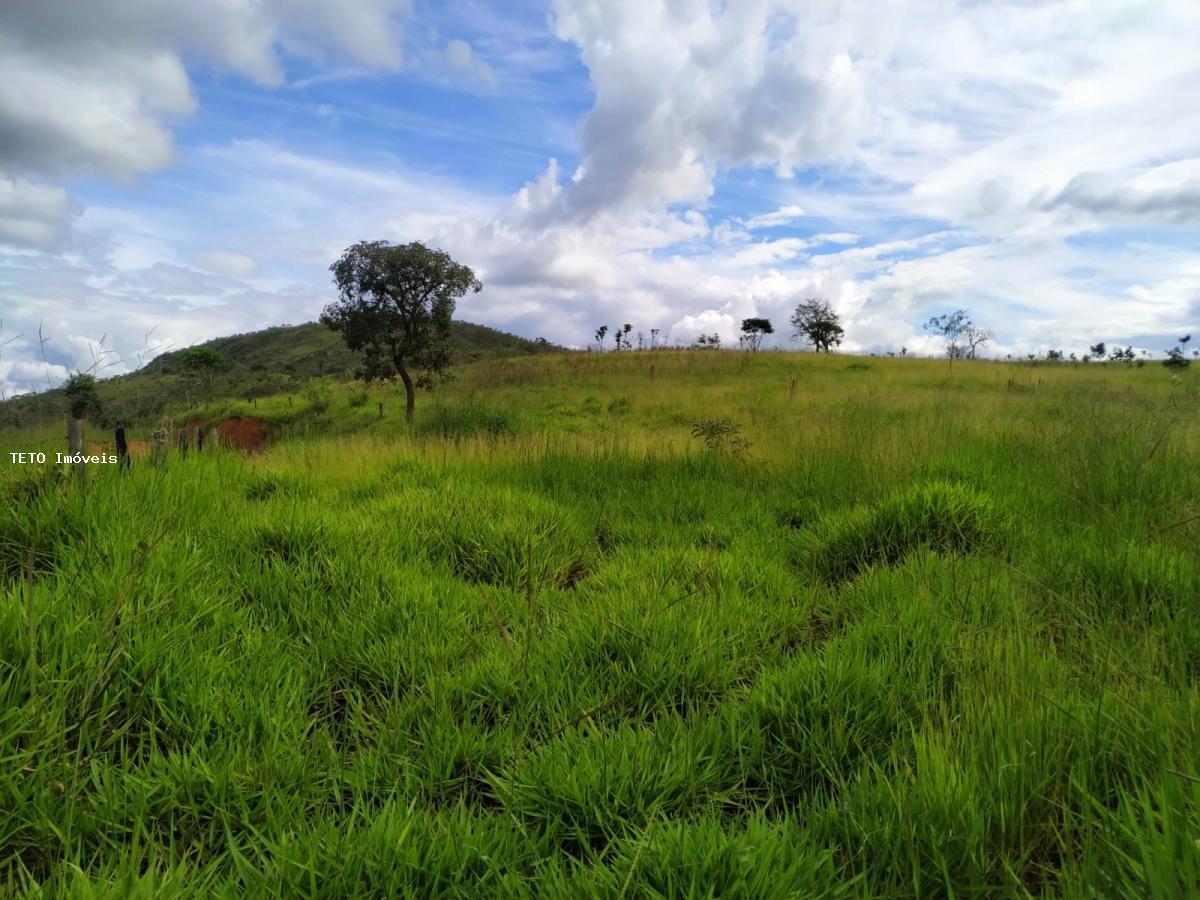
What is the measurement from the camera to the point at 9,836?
5.12 feet

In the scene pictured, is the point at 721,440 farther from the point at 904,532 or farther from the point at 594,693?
the point at 594,693

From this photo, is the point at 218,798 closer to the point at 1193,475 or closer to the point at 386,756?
the point at 386,756

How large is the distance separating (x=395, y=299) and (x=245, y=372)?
3814 centimetres

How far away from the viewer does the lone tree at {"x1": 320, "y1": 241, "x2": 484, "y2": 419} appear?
72.3 ft

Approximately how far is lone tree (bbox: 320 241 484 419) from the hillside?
2.29 m

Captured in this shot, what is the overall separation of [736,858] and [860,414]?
27.6 ft

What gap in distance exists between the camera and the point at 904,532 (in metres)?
3.93

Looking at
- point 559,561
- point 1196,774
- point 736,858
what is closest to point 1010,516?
point 1196,774

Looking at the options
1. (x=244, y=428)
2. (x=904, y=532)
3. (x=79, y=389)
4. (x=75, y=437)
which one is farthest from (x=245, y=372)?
(x=904, y=532)

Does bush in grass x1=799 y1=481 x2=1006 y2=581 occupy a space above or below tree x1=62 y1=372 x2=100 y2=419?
below

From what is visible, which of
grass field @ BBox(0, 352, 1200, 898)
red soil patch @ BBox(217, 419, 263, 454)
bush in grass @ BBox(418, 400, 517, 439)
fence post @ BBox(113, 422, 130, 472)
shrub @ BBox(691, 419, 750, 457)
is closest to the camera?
grass field @ BBox(0, 352, 1200, 898)

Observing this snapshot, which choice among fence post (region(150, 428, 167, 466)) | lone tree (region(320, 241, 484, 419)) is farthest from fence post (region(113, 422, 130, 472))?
lone tree (region(320, 241, 484, 419))

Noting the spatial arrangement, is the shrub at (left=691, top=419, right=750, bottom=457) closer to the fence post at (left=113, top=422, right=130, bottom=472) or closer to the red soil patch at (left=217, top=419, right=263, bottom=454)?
the fence post at (left=113, top=422, right=130, bottom=472)

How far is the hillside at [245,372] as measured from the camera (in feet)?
17.5
